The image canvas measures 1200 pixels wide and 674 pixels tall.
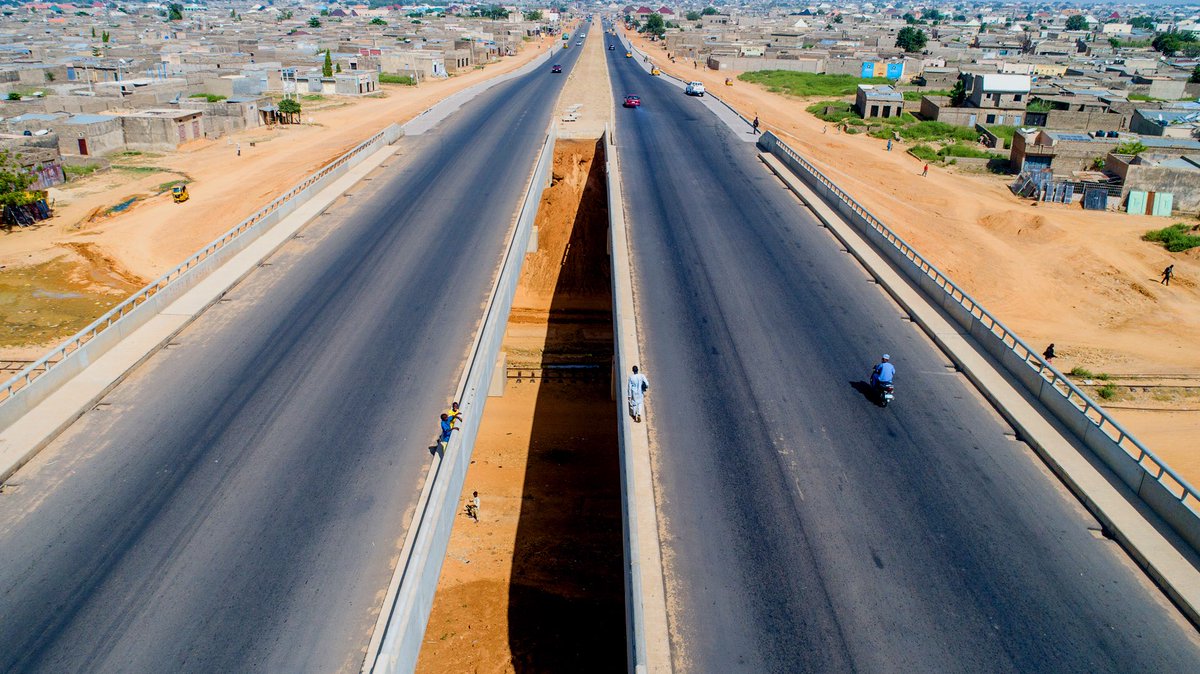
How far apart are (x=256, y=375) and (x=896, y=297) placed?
61.5ft

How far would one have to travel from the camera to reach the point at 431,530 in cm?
1277

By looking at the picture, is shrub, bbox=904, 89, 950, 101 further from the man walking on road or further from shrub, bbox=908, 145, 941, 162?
the man walking on road

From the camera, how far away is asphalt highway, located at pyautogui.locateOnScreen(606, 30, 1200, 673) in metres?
11.6

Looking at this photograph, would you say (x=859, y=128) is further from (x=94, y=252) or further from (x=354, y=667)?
(x=354, y=667)

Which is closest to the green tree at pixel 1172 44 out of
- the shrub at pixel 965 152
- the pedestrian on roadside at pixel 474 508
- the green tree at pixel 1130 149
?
the shrub at pixel 965 152

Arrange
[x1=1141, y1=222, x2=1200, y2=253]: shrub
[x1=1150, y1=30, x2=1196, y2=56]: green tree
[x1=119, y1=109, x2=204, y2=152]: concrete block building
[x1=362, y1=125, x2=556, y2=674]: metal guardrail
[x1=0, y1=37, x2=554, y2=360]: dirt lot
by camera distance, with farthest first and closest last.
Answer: [x1=1150, y1=30, x2=1196, y2=56]: green tree < [x1=119, y1=109, x2=204, y2=152]: concrete block building < [x1=1141, y1=222, x2=1200, y2=253]: shrub < [x1=0, y1=37, x2=554, y2=360]: dirt lot < [x1=362, y1=125, x2=556, y2=674]: metal guardrail

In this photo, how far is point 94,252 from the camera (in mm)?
39562

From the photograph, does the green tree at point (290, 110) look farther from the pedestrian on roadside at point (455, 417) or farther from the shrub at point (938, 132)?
the pedestrian on roadside at point (455, 417)

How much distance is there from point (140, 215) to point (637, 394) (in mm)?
40373

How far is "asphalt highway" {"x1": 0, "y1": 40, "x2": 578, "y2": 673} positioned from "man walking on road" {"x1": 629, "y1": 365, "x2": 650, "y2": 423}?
453cm

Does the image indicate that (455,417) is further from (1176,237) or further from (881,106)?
(881,106)

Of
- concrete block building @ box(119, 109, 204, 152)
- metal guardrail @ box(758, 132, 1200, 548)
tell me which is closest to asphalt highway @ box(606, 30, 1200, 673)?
metal guardrail @ box(758, 132, 1200, 548)

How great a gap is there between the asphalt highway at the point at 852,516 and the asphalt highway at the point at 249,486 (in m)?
5.50

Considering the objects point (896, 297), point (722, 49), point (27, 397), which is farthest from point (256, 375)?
point (722, 49)
